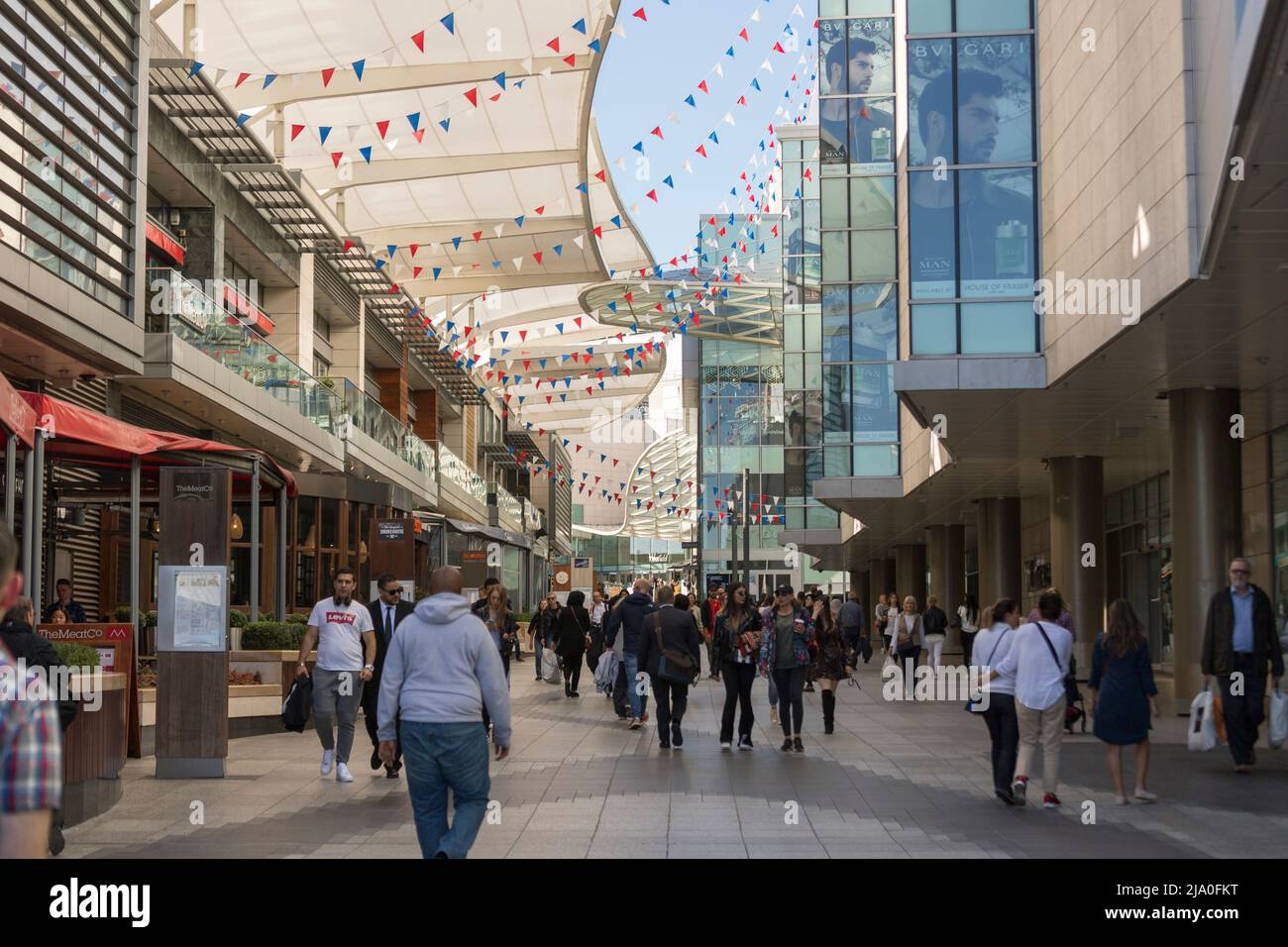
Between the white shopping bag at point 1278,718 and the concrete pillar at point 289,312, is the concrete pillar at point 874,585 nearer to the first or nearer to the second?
the concrete pillar at point 289,312

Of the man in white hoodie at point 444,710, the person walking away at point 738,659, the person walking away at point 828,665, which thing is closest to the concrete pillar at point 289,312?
the person walking away at point 828,665

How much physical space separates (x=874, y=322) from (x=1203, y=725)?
21.2 meters

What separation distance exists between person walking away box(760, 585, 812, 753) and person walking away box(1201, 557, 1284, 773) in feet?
13.5

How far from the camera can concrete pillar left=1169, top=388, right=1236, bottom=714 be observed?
1909 centimetres

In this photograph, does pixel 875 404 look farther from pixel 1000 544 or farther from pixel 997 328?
pixel 997 328

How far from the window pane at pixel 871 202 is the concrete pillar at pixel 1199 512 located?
1360 cm

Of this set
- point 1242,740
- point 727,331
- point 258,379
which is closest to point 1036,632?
point 1242,740

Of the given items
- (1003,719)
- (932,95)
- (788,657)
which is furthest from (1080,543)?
(1003,719)

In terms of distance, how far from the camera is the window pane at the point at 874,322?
109 feet

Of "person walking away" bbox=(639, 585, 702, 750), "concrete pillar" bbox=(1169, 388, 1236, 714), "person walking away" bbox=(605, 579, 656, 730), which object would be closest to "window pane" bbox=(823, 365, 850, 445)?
"concrete pillar" bbox=(1169, 388, 1236, 714)

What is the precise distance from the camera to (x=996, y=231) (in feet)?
69.2

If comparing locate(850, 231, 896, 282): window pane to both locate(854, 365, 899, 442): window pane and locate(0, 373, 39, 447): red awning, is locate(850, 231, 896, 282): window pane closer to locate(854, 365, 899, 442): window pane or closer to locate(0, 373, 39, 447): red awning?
locate(854, 365, 899, 442): window pane

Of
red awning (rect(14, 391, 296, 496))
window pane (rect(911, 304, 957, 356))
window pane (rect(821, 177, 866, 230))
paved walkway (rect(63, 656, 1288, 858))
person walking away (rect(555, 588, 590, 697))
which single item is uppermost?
window pane (rect(821, 177, 866, 230))
